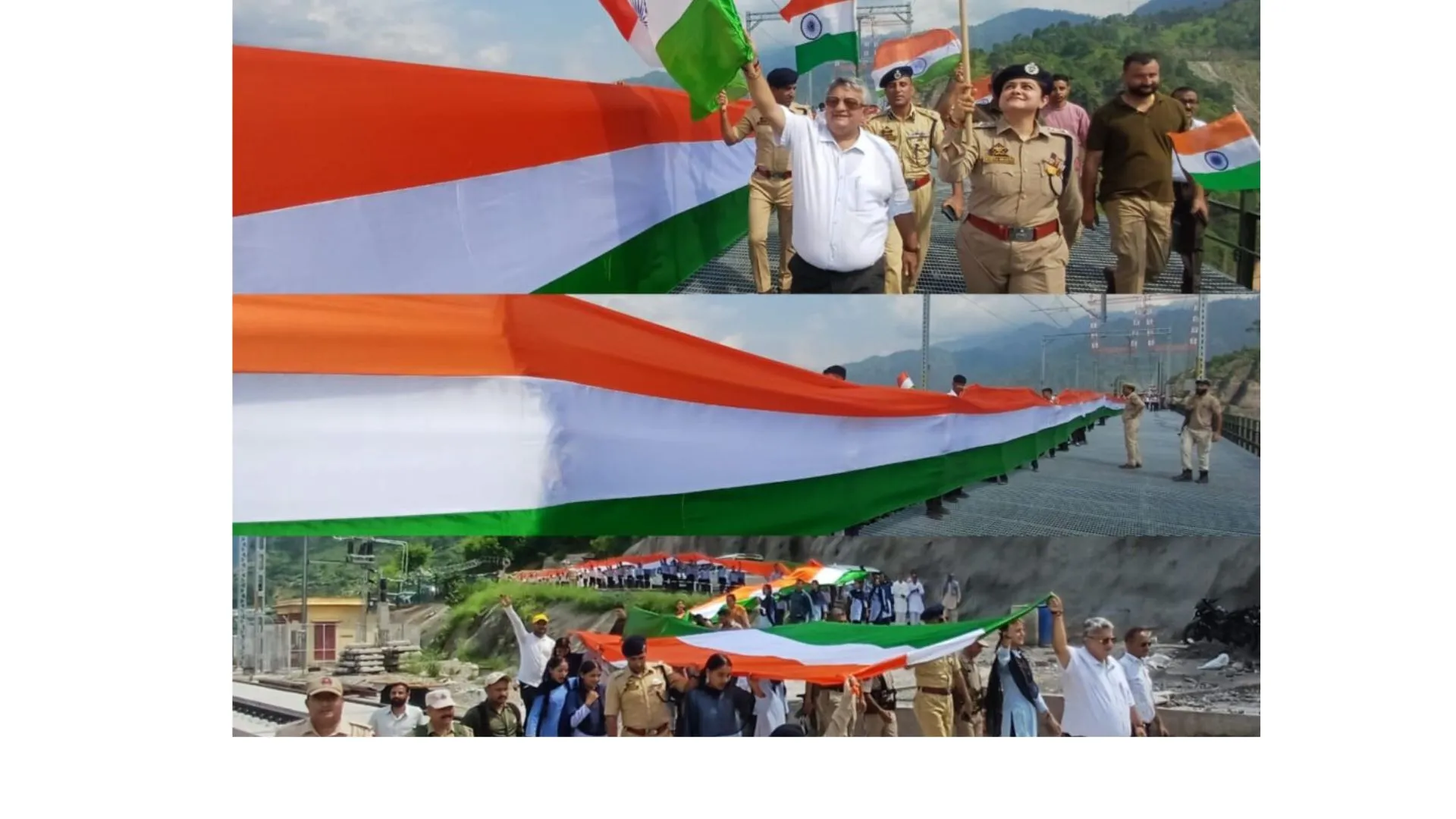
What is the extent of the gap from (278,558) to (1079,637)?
3.90 m

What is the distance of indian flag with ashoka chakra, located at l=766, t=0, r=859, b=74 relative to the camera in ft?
24.0

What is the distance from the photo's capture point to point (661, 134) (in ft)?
24.4

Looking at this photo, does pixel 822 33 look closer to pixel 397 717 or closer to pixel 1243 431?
pixel 1243 431

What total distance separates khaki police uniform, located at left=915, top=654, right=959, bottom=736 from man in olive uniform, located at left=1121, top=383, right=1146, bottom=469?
1323 mm

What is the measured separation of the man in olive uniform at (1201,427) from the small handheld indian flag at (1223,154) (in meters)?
0.97

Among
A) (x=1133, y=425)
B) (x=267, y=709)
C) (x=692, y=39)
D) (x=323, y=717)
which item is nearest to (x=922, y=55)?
(x=692, y=39)

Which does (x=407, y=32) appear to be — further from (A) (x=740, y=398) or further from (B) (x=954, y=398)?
(B) (x=954, y=398)

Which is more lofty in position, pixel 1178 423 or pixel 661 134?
pixel 661 134

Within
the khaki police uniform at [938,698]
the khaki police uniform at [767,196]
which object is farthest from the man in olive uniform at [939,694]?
the khaki police uniform at [767,196]

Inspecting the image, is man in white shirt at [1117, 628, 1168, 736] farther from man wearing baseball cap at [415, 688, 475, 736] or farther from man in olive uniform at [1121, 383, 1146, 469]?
man wearing baseball cap at [415, 688, 475, 736]

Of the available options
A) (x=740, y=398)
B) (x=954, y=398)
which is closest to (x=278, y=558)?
(x=740, y=398)

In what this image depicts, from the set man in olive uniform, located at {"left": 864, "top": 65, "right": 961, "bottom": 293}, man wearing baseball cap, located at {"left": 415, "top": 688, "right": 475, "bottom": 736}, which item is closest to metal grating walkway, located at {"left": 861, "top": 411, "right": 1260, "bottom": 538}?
man in olive uniform, located at {"left": 864, "top": 65, "right": 961, "bottom": 293}

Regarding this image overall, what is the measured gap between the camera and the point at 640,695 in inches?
284

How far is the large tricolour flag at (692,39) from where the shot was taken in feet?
23.5
